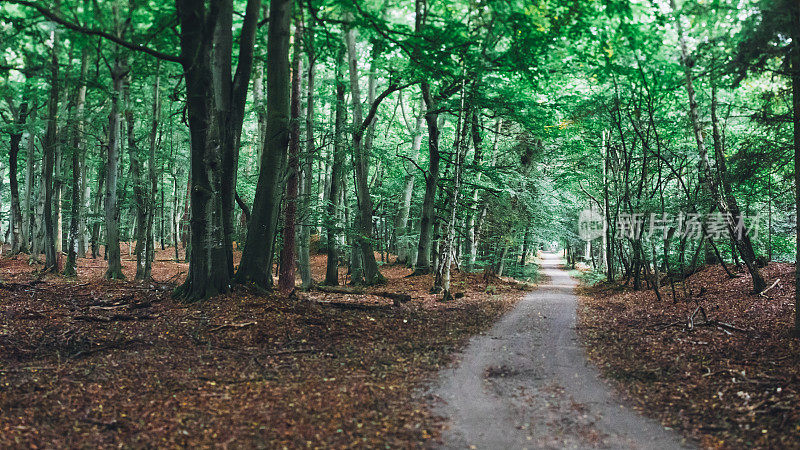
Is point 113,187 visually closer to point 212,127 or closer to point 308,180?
point 308,180

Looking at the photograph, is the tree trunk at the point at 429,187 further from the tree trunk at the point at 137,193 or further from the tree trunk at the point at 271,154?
the tree trunk at the point at 137,193

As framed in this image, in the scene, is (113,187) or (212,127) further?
(113,187)

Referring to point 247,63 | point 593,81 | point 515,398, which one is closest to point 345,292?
point 247,63

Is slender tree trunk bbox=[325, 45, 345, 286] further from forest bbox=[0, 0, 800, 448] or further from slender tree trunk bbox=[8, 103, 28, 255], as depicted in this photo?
slender tree trunk bbox=[8, 103, 28, 255]

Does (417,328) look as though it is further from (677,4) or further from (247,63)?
(677,4)

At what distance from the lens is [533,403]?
205 inches

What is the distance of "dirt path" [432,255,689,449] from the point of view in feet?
14.1

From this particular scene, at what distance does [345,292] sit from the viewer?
1145cm

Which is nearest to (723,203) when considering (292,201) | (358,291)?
(358,291)

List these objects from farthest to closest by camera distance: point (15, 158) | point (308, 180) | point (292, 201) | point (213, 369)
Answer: point (15, 158)
point (308, 180)
point (292, 201)
point (213, 369)

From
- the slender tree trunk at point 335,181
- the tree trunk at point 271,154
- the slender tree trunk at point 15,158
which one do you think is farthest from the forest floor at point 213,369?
the slender tree trunk at point 15,158

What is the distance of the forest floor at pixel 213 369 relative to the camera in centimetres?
424

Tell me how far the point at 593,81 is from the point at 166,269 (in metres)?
18.8

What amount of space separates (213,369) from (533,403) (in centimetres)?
385
